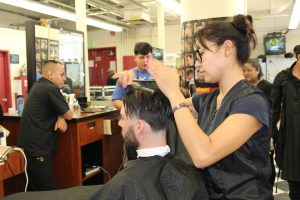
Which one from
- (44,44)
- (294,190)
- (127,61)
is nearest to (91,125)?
(44,44)

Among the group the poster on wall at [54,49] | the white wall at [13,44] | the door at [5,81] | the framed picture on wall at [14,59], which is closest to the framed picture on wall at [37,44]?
the poster on wall at [54,49]

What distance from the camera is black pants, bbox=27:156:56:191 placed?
9.64 ft

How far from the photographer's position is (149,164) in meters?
1.35

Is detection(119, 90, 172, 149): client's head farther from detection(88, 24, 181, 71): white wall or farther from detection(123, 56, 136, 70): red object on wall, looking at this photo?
detection(88, 24, 181, 71): white wall

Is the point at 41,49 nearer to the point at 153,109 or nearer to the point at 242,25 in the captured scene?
the point at 153,109

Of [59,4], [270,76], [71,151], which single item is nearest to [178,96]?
[71,151]

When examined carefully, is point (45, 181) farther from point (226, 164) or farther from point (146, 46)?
point (226, 164)

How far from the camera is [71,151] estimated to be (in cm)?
307

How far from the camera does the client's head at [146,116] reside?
4.41 feet

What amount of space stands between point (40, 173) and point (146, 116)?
6.41 ft

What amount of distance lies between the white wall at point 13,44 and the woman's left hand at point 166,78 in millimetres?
7283

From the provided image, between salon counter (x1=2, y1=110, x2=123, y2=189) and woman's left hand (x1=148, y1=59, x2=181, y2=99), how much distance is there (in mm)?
2010

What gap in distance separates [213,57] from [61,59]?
311cm

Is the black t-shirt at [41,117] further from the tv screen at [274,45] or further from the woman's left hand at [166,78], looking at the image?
the tv screen at [274,45]
